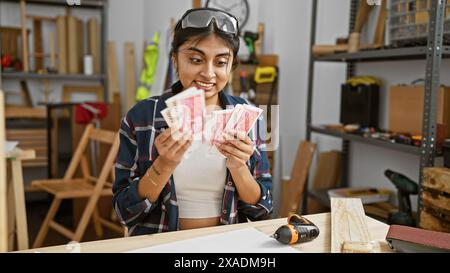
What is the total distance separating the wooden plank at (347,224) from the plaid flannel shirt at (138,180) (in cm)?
15

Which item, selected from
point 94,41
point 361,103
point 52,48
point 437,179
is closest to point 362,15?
point 361,103

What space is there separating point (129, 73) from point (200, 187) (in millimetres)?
2843

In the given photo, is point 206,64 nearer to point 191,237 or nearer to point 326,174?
point 191,237

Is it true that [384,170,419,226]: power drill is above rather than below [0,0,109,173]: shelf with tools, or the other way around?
below

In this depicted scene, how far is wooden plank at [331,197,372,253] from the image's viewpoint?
785 mm

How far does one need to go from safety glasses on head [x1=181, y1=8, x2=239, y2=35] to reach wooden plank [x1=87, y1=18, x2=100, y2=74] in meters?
2.96

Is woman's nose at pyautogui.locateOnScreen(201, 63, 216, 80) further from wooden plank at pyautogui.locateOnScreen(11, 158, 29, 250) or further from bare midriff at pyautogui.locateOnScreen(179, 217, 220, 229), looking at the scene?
wooden plank at pyautogui.locateOnScreen(11, 158, 29, 250)

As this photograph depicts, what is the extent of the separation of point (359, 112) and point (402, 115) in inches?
11.2

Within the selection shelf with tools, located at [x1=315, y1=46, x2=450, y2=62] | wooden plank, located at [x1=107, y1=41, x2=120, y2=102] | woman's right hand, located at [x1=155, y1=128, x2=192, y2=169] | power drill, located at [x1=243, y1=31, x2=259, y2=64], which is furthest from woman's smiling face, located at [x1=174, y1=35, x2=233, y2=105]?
wooden plank, located at [x1=107, y1=41, x2=120, y2=102]

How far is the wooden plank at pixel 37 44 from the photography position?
349 cm

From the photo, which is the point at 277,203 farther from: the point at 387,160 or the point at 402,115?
the point at 402,115

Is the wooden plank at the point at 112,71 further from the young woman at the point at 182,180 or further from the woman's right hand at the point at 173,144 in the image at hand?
the woman's right hand at the point at 173,144

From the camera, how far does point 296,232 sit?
30.0 inches

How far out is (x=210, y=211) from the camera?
0.93 meters
